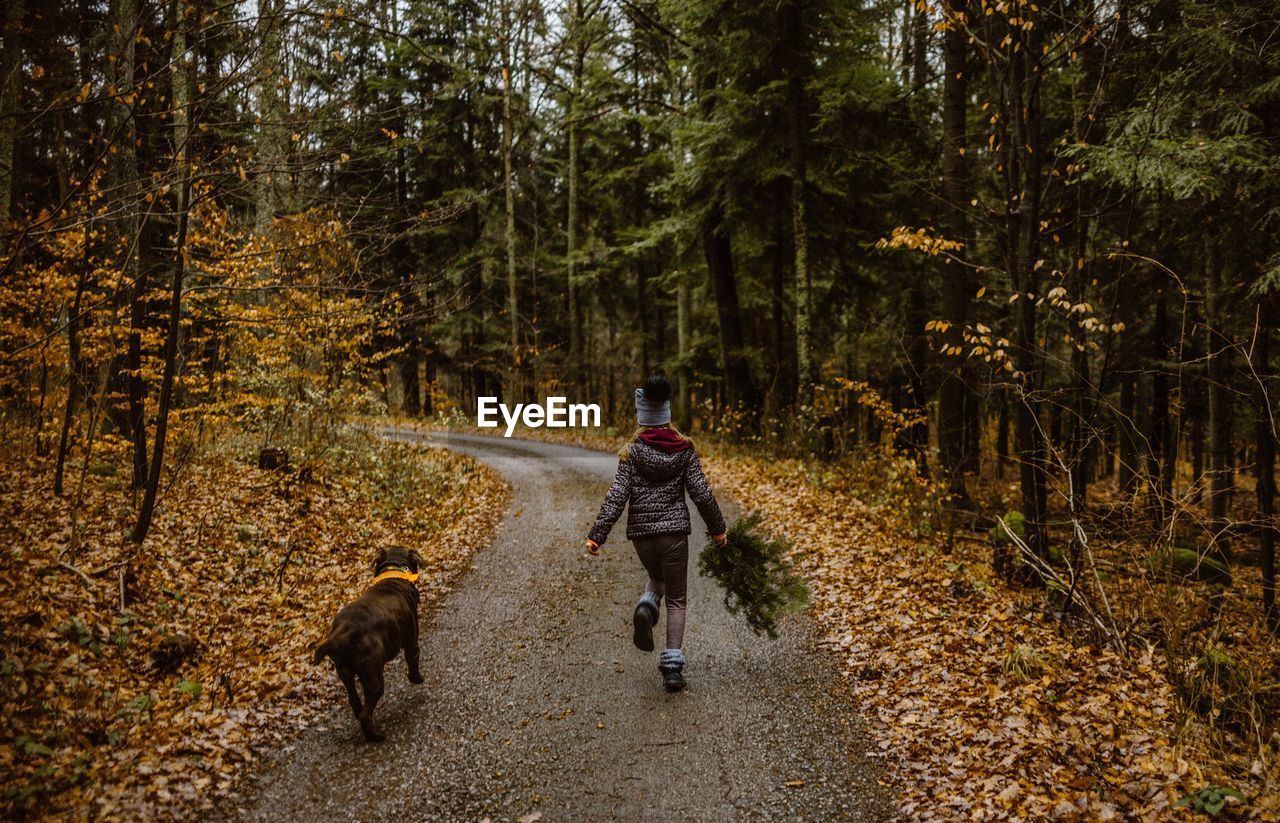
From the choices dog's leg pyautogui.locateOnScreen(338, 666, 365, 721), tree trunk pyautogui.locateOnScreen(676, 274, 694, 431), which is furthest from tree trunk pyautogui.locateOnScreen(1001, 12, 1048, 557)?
tree trunk pyautogui.locateOnScreen(676, 274, 694, 431)

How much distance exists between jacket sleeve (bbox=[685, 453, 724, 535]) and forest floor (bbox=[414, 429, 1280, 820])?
1.69 meters

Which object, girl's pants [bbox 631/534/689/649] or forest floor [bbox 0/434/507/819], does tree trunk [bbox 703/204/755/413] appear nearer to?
forest floor [bbox 0/434/507/819]

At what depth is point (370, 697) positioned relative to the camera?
15.8 feet

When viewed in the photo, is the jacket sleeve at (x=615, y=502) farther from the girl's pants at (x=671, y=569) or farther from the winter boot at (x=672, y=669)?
the winter boot at (x=672, y=669)

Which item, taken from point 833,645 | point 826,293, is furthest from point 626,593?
point 826,293

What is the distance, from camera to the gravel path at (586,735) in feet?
13.5

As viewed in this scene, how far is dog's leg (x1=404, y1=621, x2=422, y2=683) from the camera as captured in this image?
5.58m

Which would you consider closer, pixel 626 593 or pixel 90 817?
pixel 90 817

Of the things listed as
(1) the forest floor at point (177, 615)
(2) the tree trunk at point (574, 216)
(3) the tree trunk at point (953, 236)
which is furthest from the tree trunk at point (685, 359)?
(3) the tree trunk at point (953, 236)

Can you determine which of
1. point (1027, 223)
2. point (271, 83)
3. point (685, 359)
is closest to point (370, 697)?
point (271, 83)

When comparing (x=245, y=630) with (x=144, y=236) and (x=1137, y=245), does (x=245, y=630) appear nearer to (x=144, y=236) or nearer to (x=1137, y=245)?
(x=144, y=236)

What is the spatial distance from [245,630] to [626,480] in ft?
14.7

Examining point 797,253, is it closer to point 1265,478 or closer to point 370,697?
point 1265,478

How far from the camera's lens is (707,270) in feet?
61.2
